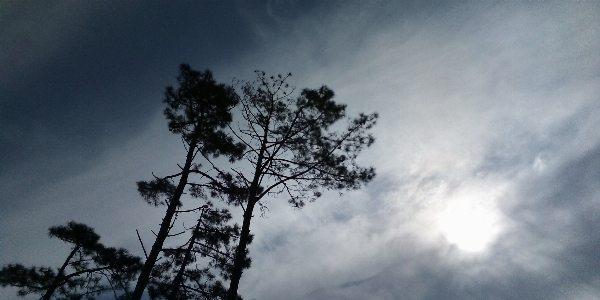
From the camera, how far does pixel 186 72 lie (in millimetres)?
10078

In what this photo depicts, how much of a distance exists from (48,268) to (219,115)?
31.1ft

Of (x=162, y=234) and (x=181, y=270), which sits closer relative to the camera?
(x=162, y=234)

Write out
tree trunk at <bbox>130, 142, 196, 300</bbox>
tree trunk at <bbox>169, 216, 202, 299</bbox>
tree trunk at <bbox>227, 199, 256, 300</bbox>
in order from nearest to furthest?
tree trunk at <bbox>130, 142, 196, 300</bbox>
tree trunk at <bbox>227, 199, 256, 300</bbox>
tree trunk at <bbox>169, 216, 202, 299</bbox>

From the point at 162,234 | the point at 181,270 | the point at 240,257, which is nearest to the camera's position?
the point at 162,234

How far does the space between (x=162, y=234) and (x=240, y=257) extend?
2388 mm

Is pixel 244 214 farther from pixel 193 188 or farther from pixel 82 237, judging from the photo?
pixel 82 237

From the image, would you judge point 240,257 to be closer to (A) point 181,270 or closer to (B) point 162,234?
(B) point 162,234

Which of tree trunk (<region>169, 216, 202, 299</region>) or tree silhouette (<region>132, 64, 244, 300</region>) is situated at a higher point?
tree silhouette (<region>132, 64, 244, 300</region>)

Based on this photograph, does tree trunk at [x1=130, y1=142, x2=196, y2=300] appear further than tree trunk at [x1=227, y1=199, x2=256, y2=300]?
No

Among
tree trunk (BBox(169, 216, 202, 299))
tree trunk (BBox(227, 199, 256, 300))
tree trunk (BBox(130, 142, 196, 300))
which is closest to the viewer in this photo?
tree trunk (BBox(130, 142, 196, 300))

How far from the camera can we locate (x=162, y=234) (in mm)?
8328

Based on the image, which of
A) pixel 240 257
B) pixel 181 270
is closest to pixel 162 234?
pixel 240 257

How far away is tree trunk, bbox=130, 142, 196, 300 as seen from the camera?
7.65 metres

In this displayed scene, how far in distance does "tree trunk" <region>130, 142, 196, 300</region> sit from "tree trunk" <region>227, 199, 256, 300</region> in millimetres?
2182
